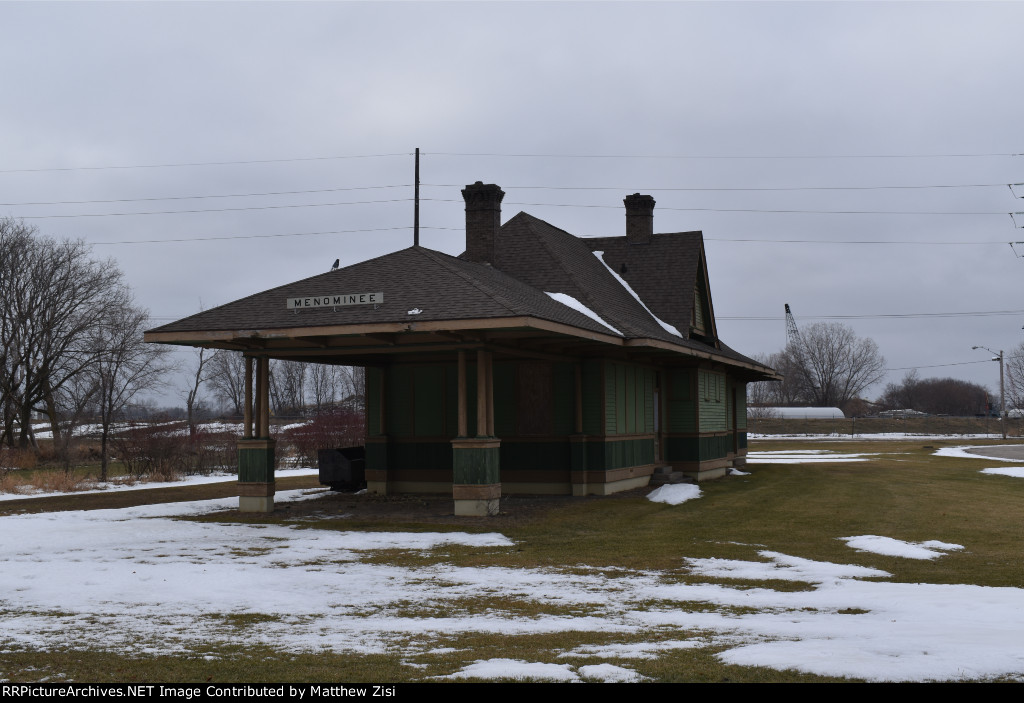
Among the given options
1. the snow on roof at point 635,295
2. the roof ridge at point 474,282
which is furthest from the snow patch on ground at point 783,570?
the snow on roof at point 635,295

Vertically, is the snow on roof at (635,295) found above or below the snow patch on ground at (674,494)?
above

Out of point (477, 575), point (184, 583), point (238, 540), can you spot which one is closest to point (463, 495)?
point (238, 540)

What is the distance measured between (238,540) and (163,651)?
719cm

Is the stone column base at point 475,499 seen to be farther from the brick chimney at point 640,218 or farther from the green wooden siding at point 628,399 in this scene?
the brick chimney at point 640,218

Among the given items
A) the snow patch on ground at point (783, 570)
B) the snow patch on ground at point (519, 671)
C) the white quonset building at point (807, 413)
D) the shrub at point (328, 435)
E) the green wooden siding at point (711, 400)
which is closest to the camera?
the snow patch on ground at point (519, 671)

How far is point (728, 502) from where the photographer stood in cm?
1942

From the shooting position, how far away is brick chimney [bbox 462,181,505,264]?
2334 centimetres

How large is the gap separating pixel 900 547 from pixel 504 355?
29.4 feet

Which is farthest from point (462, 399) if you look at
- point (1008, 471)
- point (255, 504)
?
point (1008, 471)

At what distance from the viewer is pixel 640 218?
28.9 m

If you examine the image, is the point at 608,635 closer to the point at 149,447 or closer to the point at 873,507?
the point at 873,507

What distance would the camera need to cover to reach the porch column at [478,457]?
16.5 m

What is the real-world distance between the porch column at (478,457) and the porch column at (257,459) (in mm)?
4025

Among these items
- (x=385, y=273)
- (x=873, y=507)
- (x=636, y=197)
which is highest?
(x=636, y=197)
